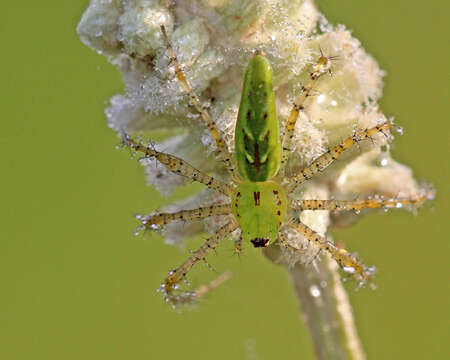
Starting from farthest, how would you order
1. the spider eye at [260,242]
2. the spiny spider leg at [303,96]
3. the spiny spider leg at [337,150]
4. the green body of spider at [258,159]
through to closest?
the spider eye at [260,242], the spiny spider leg at [337,150], the spiny spider leg at [303,96], the green body of spider at [258,159]

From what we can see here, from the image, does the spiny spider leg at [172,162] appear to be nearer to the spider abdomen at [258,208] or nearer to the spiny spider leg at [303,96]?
the spider abdomen at [258,208]

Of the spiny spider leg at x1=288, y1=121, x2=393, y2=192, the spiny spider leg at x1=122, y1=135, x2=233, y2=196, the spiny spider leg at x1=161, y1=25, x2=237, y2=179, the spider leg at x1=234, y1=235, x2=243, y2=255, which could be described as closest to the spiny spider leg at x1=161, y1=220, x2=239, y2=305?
the spider leg at x1=234, y1=235, x2=243, y2=255

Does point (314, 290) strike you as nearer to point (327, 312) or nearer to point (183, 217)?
point (327, 312)

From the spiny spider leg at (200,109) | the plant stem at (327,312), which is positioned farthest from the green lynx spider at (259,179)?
the plant stem at (327,312)

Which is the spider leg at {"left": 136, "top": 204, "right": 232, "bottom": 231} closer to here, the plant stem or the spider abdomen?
the spider abdomen

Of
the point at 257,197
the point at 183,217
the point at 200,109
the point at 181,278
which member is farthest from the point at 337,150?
the point at 181,278
